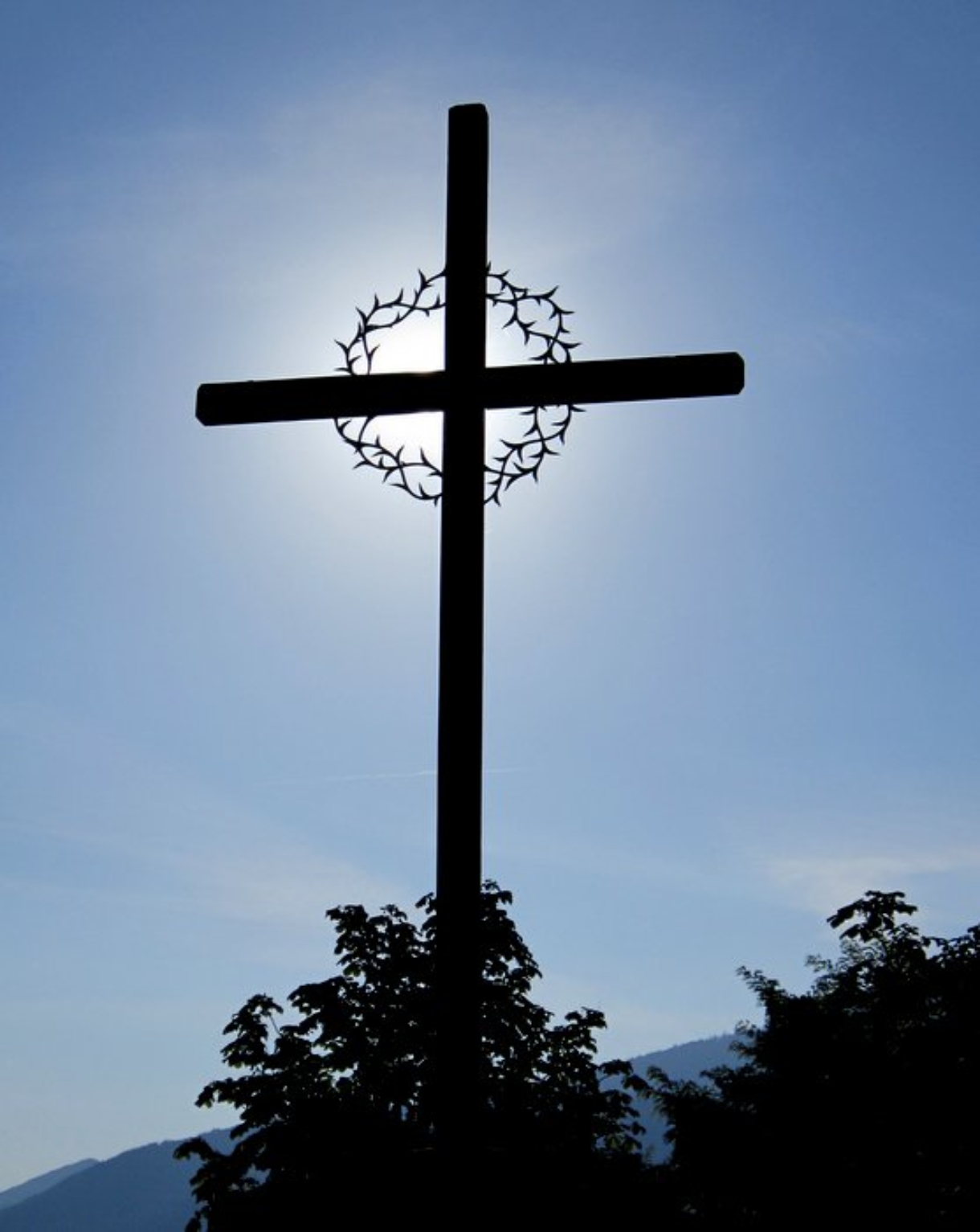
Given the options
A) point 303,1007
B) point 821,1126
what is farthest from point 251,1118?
point 821,1126

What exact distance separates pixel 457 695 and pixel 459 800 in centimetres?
38

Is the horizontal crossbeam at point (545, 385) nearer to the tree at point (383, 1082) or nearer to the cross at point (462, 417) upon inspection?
the cross at point (462, 417)

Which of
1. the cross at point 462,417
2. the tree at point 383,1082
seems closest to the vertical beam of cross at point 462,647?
the cross at point 462,417

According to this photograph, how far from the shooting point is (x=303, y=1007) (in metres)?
21.6

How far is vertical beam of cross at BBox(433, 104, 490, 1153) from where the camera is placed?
4277 millimetres

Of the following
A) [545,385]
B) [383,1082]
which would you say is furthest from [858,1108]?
[545,385]

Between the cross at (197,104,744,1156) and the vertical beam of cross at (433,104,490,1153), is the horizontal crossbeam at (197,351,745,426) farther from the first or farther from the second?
the vertical beam of cross at (433,104,490,1153)

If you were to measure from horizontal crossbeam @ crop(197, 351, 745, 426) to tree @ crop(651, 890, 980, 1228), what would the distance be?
1225 cm

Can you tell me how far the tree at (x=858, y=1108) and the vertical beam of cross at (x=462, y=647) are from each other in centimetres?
1224

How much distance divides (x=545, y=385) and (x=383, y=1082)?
664 inches

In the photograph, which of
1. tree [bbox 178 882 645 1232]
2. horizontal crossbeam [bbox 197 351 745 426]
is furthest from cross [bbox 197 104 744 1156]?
tree [bbox 178 882 645 1232]

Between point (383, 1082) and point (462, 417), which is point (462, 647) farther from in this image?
point (383, 1082)

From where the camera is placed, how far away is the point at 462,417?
528 centimetres

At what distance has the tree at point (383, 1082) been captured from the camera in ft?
55.6
